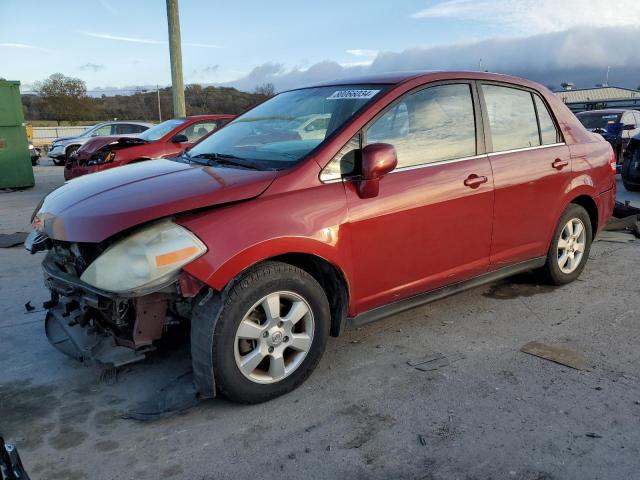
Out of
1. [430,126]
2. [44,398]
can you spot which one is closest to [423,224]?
[430,126]

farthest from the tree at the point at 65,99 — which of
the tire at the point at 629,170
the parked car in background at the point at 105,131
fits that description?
the tire at the point at 629,170

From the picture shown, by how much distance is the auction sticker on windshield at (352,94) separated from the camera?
346 cm

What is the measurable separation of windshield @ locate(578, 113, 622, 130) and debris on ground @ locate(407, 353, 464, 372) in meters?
11.4

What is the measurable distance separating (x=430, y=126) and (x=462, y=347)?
1506mm

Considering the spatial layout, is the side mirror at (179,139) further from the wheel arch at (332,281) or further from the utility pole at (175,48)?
the wheel arch at (332,281)

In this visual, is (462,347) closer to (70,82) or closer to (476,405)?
(476,405)

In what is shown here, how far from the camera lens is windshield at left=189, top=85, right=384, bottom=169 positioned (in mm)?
3334

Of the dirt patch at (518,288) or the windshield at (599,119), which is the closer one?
the dirt patch at (518,288)

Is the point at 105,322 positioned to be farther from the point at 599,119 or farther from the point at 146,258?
the point at 599,119

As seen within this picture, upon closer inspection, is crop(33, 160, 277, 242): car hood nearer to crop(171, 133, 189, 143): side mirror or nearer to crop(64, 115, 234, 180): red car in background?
crop(64, 115, 234, 180): red car in background

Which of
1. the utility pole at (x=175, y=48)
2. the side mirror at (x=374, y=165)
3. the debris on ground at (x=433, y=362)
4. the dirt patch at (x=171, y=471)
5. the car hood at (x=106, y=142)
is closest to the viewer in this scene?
the dirt patch at (x=171, y=471)

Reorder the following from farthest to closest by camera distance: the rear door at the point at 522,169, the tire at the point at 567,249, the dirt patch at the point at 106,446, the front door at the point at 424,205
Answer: the tire at the point at 567,249 < the rear door at the point at 522,169 < the front door at the point at 424,205 < the dirt patch at the point at 106,446

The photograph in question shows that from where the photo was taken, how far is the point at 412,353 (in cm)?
356

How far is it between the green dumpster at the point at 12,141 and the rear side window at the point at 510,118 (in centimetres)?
1139
